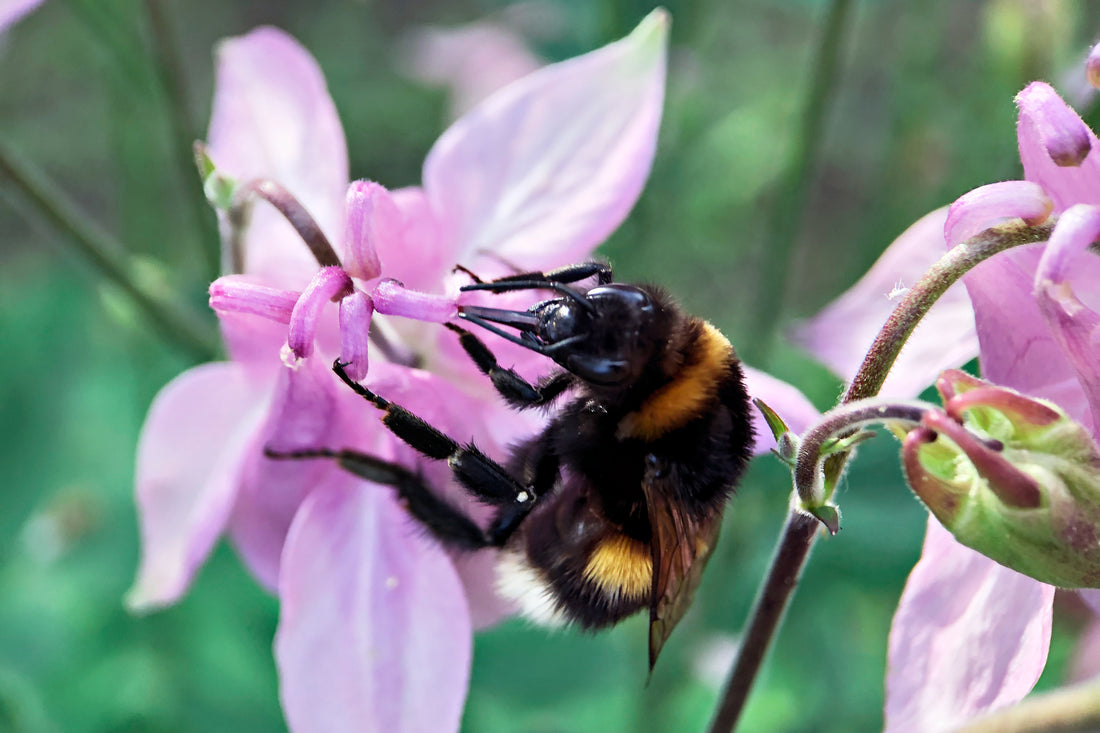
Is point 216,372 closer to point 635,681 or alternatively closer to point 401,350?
point 401,350

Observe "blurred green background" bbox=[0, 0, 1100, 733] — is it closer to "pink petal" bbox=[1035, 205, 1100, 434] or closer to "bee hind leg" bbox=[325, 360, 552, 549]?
"bee hind leg" bbox=[325, 360, 552, 549]

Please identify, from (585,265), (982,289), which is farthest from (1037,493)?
(585,265)

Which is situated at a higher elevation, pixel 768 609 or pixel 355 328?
pixel 355 328

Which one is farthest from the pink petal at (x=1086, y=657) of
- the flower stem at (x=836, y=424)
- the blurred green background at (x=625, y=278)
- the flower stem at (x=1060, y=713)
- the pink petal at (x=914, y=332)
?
the flower stem at (x=1060, y=713)

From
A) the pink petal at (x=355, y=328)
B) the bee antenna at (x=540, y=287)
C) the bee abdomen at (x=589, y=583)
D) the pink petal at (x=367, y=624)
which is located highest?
the pink petal at (x=355, y=328)

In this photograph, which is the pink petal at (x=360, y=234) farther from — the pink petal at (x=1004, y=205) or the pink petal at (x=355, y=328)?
the pink petal at (x=1004, y=205)

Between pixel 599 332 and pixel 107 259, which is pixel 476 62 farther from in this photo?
pixel 599 332

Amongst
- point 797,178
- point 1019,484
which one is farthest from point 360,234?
point 797,178
